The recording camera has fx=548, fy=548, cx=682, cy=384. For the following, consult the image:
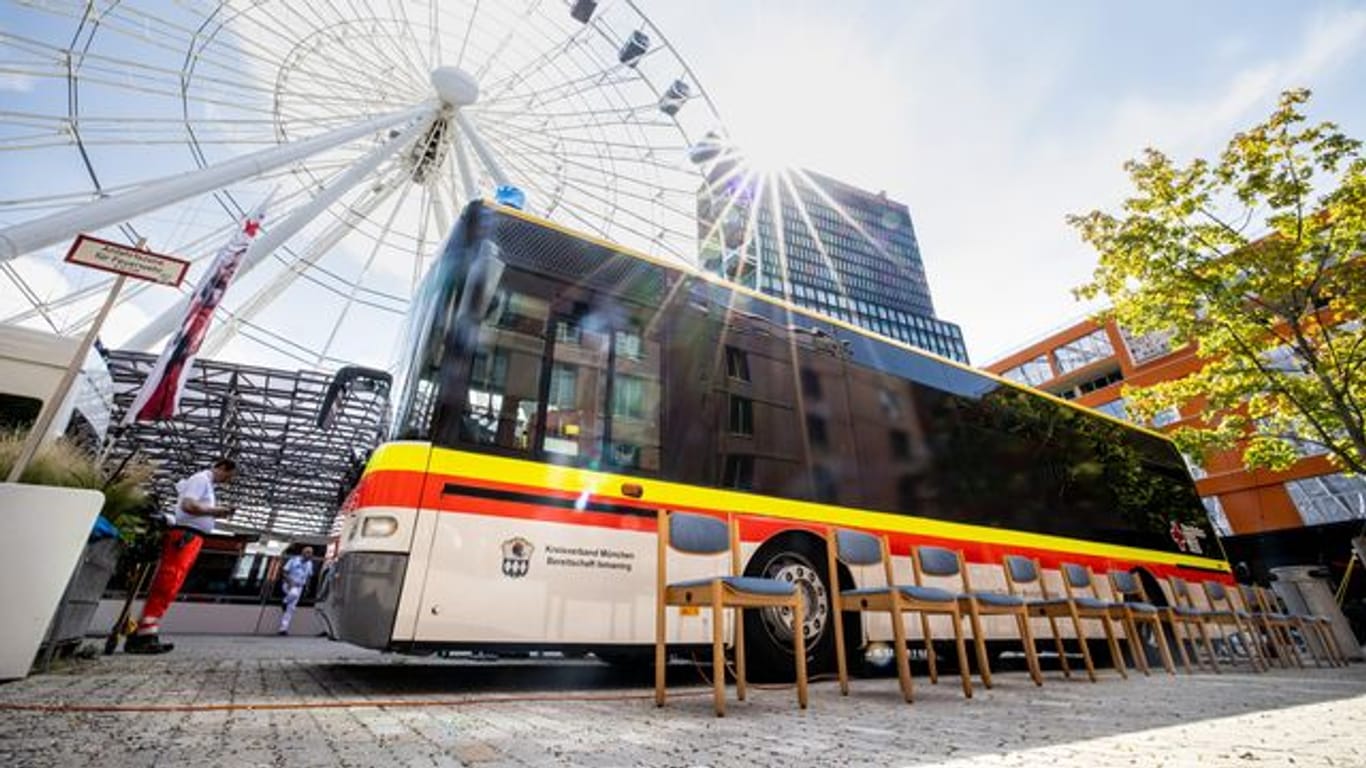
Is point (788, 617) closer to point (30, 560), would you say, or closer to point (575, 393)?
point (575, 393)

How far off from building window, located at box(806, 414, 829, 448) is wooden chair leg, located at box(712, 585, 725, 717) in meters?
2.02

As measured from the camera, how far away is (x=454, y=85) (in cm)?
1040

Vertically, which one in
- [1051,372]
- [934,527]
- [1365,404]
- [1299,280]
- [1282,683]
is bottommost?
[1282,683]

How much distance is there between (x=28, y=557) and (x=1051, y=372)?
135 ft

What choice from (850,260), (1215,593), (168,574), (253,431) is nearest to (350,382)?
(168,574)

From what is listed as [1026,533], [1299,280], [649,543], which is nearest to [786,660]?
[649,543]

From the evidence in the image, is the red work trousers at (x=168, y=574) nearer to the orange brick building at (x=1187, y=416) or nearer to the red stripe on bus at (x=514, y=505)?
the red stripe on bus at (x=514, y=505)

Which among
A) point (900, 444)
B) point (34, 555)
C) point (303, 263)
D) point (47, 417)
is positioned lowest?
point (34, 555)

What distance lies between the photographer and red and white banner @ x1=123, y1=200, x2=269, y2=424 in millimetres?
4457

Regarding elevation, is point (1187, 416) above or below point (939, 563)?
above

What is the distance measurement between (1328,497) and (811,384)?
28.5 m

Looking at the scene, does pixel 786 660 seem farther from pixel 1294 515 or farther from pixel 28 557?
pixel 1294 515

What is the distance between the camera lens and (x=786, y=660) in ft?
12.5

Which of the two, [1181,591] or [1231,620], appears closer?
[1231,620]
